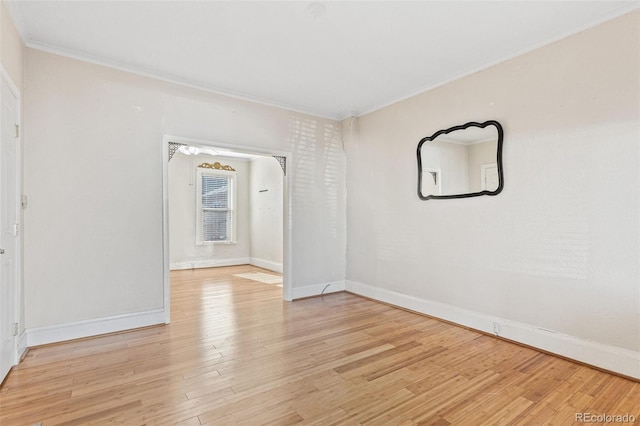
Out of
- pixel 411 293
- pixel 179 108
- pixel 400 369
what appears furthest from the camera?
pixel 411 293

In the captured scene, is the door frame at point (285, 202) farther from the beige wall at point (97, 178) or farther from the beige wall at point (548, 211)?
the beige wall at point (548, 211)

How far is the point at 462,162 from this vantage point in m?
3.47

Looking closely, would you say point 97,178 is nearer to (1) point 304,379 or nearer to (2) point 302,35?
(2) point 302,35

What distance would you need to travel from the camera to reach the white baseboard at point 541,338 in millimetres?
2363

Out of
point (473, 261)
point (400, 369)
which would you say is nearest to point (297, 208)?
point (473, 261)

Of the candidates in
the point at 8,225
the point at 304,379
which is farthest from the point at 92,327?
the point at 304,379

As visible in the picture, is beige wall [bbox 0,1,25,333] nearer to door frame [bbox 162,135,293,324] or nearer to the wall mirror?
door frame [bbox 162,135,293,324]

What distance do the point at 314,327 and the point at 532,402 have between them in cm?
194

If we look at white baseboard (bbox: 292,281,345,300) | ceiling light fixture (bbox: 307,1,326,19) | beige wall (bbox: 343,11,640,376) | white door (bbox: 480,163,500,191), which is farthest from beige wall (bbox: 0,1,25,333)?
white door (bbox: 480,163,500,191)

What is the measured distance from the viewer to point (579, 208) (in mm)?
2609

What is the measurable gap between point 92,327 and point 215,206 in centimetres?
463

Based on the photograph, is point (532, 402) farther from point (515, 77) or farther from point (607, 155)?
point (515, 77)

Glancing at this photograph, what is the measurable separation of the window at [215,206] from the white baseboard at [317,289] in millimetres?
3617

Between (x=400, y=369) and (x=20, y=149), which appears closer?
(x=400, y=369)
